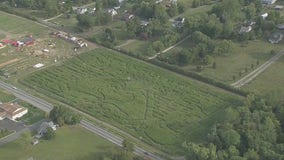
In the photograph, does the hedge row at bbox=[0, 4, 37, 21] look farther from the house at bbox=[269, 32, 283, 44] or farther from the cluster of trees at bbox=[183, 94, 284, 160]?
the cluster of trees at bbox=[183, 94, 284, 160]

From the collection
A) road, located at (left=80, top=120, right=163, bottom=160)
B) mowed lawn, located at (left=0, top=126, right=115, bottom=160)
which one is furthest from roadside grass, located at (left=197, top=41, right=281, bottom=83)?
mowed lawn, located at (left=0, top=126, right=115, bottom=160)

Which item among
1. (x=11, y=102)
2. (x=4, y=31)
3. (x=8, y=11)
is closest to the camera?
(x=11, y=102)

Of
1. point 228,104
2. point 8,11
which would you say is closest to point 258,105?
point 228,104

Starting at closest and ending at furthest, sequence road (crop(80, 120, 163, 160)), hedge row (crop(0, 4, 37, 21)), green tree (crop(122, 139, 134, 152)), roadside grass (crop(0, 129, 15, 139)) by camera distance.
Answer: green tree (crop(122, 139, 134, 152)), road (crop(80, 120, 163, 160)), roadside grass (crop(0, 129, 15, 139)), hedge row (crop(0, 4, 37, 21))

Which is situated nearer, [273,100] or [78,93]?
[273,100]

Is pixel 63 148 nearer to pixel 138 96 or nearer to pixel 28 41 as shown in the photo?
pixel 138 96

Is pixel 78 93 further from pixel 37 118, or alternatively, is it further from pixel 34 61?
pixel 34 61

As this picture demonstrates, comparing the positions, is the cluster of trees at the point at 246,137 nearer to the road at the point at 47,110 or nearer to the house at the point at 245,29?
the road at the point at 47,110
